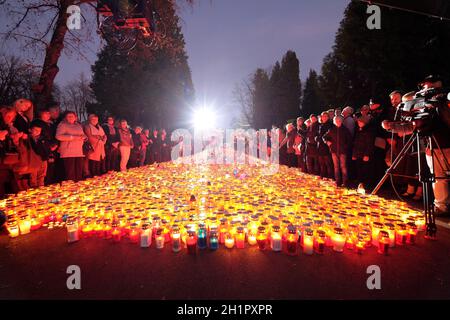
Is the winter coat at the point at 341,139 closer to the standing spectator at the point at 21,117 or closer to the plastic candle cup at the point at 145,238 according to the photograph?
the plastic candle cup at the point at 145,238

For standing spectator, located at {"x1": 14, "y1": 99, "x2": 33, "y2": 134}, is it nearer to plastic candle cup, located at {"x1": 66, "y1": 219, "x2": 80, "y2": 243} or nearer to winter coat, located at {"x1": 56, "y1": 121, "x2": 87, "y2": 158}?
winter coat, located at {"x1": 56, "y1": 121, "x2": 87, "y2": 158}

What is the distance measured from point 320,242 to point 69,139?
5958mm

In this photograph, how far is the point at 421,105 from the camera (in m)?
3.19

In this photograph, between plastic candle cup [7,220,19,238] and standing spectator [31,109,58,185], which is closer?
plastic candle cup [7,220,19,238]

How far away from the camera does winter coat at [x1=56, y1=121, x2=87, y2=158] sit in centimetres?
581

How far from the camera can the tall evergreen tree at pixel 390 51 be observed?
14.3 m

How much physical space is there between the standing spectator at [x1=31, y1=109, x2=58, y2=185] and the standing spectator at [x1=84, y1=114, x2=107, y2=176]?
1127 mm

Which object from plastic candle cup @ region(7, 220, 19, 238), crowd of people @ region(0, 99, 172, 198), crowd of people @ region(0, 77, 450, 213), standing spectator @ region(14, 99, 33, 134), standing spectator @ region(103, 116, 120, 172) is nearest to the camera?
plastic candle cup @ region(7, 220, 19, 238)

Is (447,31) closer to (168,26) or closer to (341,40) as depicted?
(341,40)

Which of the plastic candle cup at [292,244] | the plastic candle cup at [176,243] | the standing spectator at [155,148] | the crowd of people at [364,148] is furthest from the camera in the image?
the standing spectator at [155,148]

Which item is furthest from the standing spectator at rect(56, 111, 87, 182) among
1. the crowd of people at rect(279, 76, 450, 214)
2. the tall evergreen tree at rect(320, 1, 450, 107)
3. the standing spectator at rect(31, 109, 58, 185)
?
the tall evergreen tree at rect(320, 1, 450, 107)

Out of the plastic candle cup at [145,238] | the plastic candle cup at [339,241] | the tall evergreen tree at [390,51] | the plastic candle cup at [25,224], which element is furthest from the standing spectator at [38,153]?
the tall evergreen tree at [390,51]

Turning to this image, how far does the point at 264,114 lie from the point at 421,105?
3601 centimetres

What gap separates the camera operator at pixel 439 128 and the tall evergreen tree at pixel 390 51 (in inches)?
517
